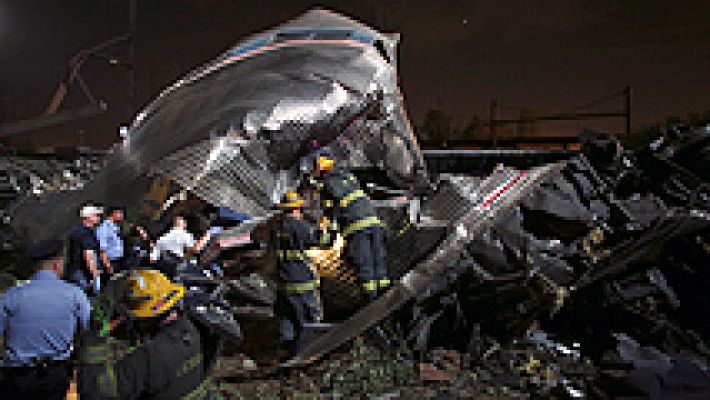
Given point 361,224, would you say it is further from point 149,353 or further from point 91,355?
point 91,355

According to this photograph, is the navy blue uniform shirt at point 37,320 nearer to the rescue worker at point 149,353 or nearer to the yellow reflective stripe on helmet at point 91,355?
the rescue worker at point 149,353

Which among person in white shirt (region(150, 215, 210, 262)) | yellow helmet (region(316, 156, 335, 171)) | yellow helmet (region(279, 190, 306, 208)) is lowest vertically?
person in white shirt (region(150, 215, 210, 262))

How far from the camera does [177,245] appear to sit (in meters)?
4.74

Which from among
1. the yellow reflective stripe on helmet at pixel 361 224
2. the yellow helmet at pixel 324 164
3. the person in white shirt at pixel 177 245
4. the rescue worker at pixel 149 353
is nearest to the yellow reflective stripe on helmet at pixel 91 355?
the rescue worker at pixel 149 353

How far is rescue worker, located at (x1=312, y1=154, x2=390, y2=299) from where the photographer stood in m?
3.95

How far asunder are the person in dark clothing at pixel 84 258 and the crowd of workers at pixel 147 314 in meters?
0.03

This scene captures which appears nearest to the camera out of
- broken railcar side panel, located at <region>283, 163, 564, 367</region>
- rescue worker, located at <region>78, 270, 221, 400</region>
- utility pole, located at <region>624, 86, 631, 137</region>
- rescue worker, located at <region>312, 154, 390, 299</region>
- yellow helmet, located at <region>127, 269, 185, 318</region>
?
rescue worker, located at <region>78, 270, 221, 400</region>

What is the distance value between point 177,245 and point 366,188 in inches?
82.2

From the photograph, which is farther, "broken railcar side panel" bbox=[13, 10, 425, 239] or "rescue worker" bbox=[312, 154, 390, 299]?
"rescue worker" bbox=[312, 154, 390, 299]

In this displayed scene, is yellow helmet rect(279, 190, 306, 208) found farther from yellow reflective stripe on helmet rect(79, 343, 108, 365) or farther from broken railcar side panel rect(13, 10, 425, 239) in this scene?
yellow reflective stripe on helmet rect(79, 343, 108, 365)

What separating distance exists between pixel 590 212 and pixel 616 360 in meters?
1.58

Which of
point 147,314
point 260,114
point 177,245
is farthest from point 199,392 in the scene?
point 177,245

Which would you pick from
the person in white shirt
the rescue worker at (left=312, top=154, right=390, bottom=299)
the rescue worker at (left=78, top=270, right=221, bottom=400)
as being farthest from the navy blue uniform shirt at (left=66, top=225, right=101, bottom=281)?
the rescue worker at (left=78, top=270, right=221, bottom=400)

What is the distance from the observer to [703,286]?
381 cm
